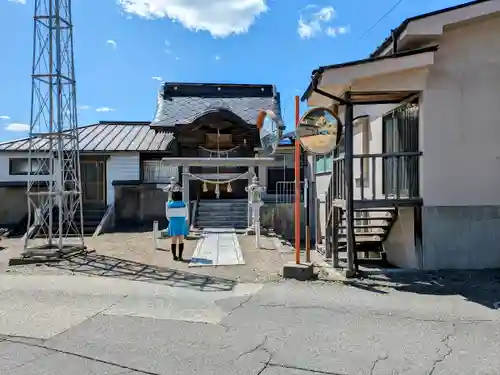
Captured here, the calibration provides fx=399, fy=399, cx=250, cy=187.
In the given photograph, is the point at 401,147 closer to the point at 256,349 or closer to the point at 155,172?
the point at 256,349

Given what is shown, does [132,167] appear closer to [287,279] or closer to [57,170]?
[57,170]

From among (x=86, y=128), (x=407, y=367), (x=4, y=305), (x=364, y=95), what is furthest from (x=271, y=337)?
(x=86, y=128)

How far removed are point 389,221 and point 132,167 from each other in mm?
12845

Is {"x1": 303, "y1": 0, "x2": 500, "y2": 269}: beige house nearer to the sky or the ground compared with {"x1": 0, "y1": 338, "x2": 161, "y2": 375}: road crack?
nearer to the sky

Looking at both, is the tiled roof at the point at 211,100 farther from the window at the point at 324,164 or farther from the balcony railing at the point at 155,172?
the window at the point at 324,164

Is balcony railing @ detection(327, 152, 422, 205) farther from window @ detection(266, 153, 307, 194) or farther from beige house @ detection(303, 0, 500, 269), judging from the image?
window @ detection(266, 153, 307, 194)

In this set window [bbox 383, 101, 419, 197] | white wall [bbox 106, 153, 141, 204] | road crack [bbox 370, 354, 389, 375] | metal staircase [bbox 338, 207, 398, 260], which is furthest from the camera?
white wall [bbox 106, 153, 141, 204]

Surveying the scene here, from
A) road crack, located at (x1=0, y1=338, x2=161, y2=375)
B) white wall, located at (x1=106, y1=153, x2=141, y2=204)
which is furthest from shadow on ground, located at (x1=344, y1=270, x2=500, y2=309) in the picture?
white wall, located at (x1=106, y1=153, x2=141, y2=204)

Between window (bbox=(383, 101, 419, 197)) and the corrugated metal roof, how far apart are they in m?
11.8

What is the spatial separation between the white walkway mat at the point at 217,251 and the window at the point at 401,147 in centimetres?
377

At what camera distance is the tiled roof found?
20.0 m

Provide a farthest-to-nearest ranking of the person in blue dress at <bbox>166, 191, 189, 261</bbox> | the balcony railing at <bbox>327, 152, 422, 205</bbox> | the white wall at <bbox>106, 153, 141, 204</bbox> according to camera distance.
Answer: the white wall at <bbox>106, 153, 141, 204</bbox>
the person in blue dress at <bbox>166, 191, 189, 261</bbox>
the balcony railing at <bbox>327, 152, 422, 205</bbox>

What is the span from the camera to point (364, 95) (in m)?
7.55

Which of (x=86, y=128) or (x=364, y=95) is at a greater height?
(x=86, y=128)
